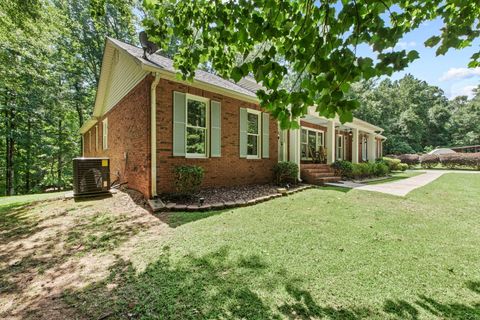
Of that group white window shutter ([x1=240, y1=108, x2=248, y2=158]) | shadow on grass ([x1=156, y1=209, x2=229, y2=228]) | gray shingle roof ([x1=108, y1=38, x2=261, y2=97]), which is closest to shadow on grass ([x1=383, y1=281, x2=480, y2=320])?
shadow on grass ([x1=156, y1=209, x2=229, y2=228])

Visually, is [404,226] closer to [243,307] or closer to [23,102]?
[243,307]

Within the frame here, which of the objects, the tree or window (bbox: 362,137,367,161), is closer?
the tree

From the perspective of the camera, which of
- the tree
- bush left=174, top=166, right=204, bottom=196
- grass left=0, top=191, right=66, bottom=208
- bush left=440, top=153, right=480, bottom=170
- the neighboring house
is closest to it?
the tree

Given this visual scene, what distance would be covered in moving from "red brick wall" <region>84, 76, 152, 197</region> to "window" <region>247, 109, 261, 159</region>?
3.71m

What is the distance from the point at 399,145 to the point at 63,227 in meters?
38.6

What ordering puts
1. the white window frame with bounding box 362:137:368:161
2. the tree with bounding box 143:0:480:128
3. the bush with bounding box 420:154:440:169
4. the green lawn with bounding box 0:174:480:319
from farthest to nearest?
the bush with bounding box 420:154:440:169, the white window frame with bounding box 362:137:368:161, the green lawn with bounding box 0:174:480:319, the tree with bounding box 143:0:480:128

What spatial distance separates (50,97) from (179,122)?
1443 cm

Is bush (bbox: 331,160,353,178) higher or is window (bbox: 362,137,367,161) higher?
window (bbox: 362,137,367,161)

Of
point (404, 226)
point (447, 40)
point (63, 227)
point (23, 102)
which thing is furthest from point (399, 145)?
point (23, 102)

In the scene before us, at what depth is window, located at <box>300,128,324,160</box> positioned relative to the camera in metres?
13.6

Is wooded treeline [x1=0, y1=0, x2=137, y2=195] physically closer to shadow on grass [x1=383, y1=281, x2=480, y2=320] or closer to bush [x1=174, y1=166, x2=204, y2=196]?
bush [x1=174, y1=166, x2=204, y2=196]

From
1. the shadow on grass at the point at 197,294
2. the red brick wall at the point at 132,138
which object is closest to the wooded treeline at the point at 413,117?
the red brick wall at the point at 132,138

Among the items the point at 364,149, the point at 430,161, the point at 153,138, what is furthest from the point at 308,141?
the point at 430,161

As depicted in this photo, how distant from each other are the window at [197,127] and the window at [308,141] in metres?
7.80
